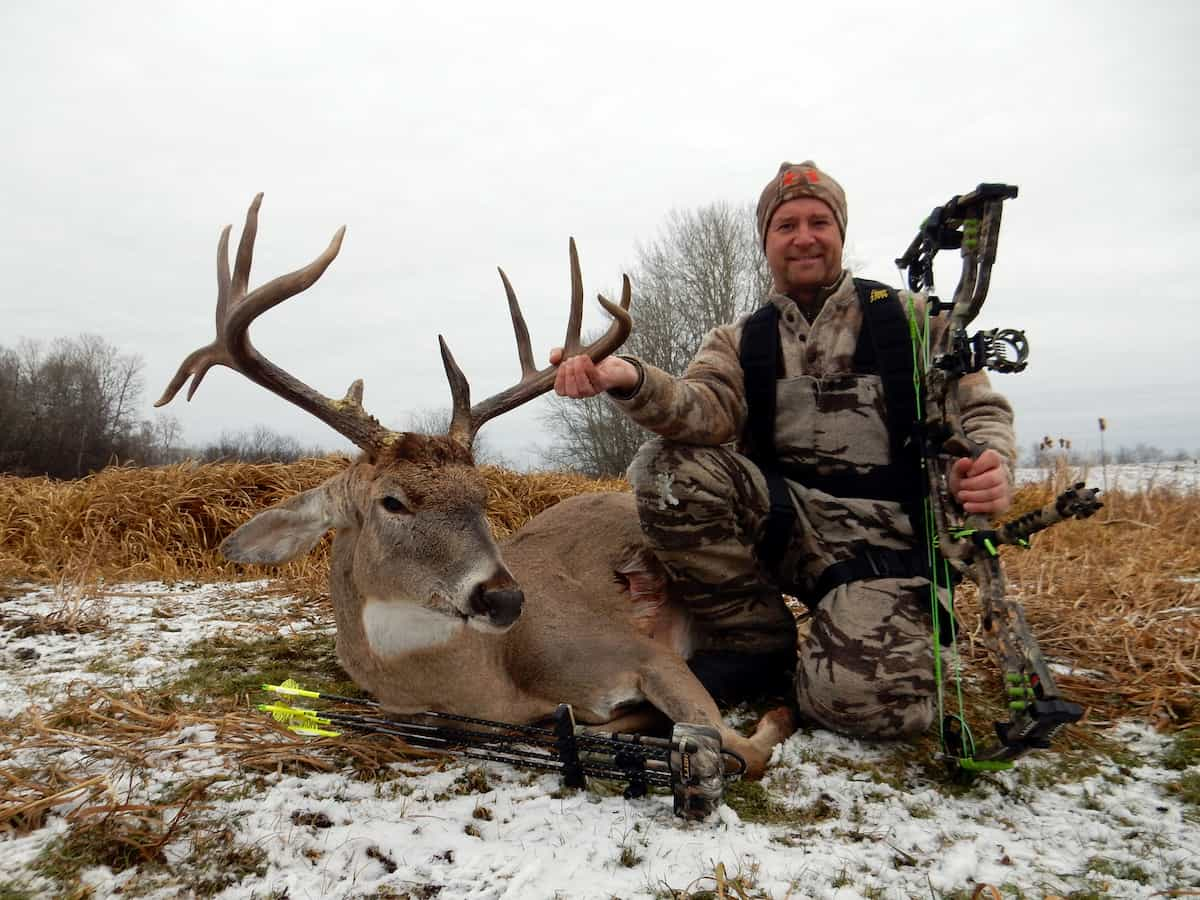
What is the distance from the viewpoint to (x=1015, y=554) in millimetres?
6164

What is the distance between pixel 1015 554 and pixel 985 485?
4427 millimetres

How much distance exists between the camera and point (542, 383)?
323cm

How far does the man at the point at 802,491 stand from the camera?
2.77m

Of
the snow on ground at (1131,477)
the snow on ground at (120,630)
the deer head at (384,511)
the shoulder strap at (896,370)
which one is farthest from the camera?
the snow on ground at (1131,477)

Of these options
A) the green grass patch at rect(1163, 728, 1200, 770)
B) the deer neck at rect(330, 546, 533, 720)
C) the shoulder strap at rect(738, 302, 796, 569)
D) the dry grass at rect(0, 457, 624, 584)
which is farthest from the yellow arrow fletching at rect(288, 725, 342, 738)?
the dry grass at rect(0, 457, 624, 584)

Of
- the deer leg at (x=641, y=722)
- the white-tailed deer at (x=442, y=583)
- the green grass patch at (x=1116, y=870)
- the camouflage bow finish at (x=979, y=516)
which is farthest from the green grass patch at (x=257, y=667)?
the green grass patch at (x=1116, y=870)

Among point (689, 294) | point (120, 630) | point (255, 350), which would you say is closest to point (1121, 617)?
point (255, 350)

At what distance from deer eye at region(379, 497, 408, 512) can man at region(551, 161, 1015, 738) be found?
73cm

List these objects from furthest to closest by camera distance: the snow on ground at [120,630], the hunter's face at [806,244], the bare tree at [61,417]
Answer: the bare tree at [61,417] < the hunter's face at [806,244] < the snow on ground at [120,630]

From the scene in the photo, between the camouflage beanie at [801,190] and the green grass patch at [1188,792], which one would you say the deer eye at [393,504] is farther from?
the green grass patch at [1188,792]

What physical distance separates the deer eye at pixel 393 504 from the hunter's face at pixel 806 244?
2102mm

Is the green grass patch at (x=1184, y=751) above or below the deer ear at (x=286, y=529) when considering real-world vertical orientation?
below

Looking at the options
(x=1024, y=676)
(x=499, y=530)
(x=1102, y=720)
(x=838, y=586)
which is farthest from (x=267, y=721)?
(x=499, y=530)

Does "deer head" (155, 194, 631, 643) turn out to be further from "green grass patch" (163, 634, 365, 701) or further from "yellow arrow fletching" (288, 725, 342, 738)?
"green grass patch" (163, 634, 365, 701)
